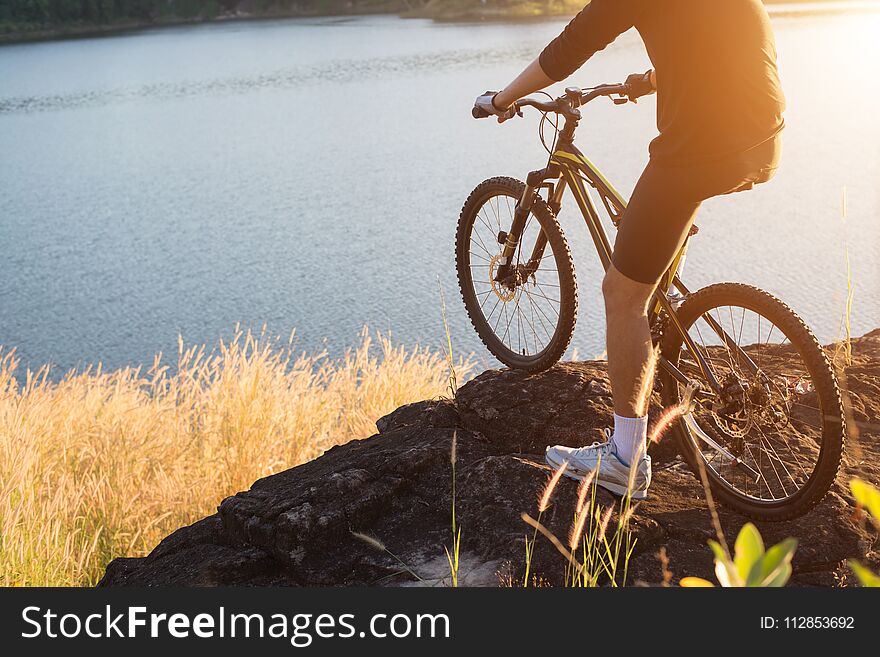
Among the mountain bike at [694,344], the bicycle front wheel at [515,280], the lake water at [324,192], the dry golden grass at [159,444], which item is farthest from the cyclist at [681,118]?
the lake water at [324,192]

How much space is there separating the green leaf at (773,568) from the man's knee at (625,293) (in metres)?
2.25

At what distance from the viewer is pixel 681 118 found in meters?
3.19

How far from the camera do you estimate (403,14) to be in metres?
66.1

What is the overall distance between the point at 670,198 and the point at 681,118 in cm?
27

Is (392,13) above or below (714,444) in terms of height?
above

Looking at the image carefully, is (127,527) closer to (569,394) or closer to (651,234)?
(569,394)

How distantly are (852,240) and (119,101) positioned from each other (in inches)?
1111

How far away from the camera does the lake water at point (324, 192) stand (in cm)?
1706

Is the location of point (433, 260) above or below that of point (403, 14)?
below

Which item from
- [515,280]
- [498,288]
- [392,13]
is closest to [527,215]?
[515,280]

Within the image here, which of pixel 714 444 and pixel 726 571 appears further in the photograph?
pixel 714 444

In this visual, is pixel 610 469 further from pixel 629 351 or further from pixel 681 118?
pixel 681 118

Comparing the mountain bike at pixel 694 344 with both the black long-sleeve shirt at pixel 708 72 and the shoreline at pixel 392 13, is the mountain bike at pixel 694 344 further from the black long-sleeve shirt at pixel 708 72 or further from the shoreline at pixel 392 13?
the shoreline at pixel 392 13

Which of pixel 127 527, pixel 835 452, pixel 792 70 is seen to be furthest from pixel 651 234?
pixel 792 70
